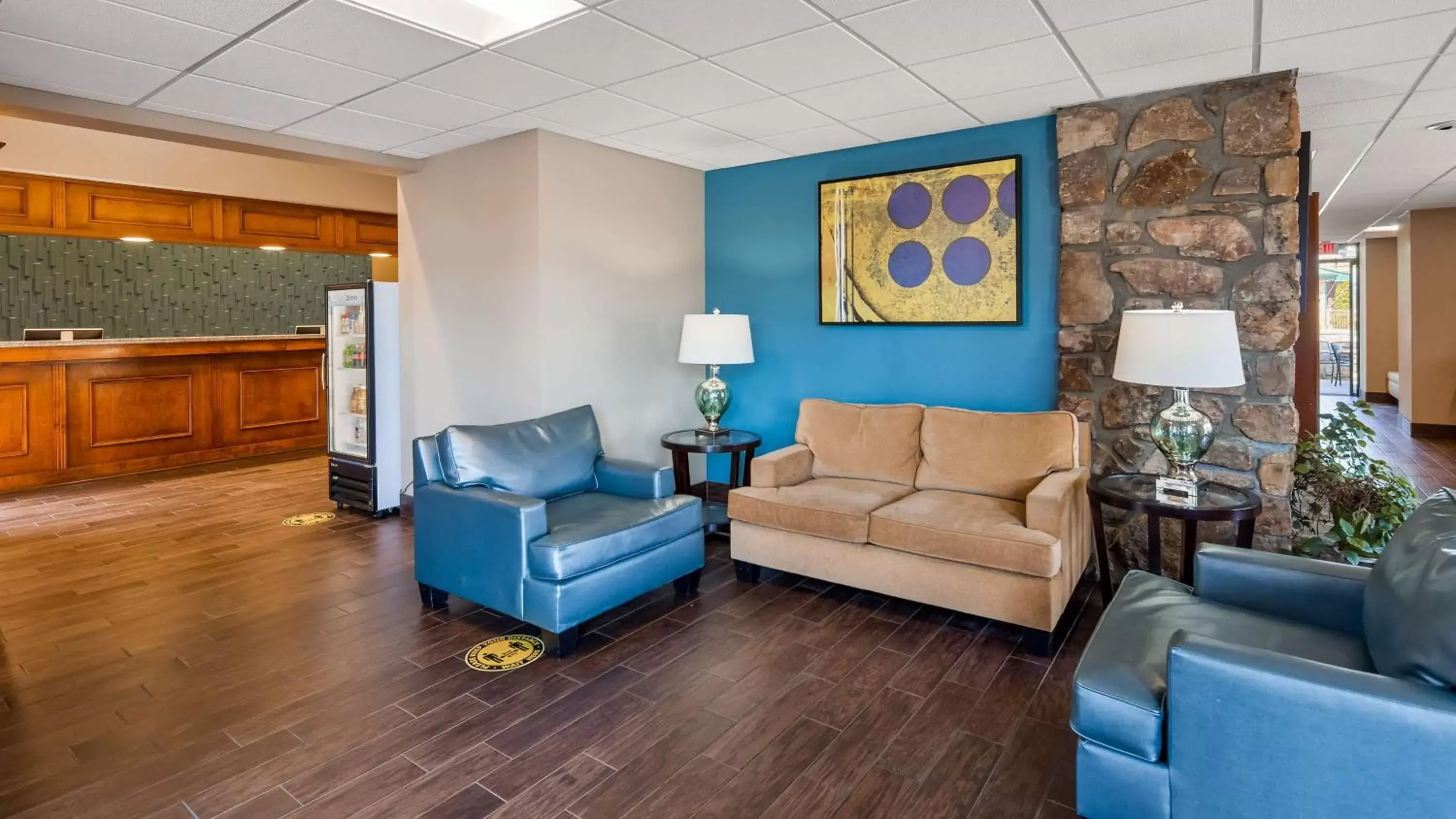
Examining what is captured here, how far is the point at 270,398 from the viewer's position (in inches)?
294

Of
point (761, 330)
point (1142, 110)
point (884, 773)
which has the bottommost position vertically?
point (884, 773)

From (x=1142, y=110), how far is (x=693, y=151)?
2571mm

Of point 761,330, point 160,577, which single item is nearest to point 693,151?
point 761,330

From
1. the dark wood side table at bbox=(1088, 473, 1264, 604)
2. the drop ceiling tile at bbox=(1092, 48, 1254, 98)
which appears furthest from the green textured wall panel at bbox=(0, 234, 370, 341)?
the dark wood side table at bbox=(1088, 473, 1264, 604)

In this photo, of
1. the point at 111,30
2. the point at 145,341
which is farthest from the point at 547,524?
the point at 145,341

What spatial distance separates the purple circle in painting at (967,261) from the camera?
4.39m

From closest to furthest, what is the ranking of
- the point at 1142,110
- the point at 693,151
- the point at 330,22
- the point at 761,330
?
the point at 330,22 → the point at 1142,110 → the point at 693,151 → the point at 761,330

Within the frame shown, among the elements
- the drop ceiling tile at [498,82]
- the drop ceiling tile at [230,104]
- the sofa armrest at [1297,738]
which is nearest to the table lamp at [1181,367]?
the sofa armrest at [1297,738]

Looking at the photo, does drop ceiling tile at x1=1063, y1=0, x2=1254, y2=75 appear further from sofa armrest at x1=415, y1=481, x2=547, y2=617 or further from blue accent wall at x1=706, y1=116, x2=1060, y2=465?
sofa armrest at x1=415, y1=481, x2=547, y2=617

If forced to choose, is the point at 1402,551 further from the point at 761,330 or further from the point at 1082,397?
the point at 761,330

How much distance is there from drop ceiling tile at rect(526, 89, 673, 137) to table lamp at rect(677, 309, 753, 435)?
1141 mm

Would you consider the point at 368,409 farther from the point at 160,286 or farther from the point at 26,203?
the point at 160,286

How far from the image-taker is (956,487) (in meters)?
3.91

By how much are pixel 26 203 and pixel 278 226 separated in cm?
177
